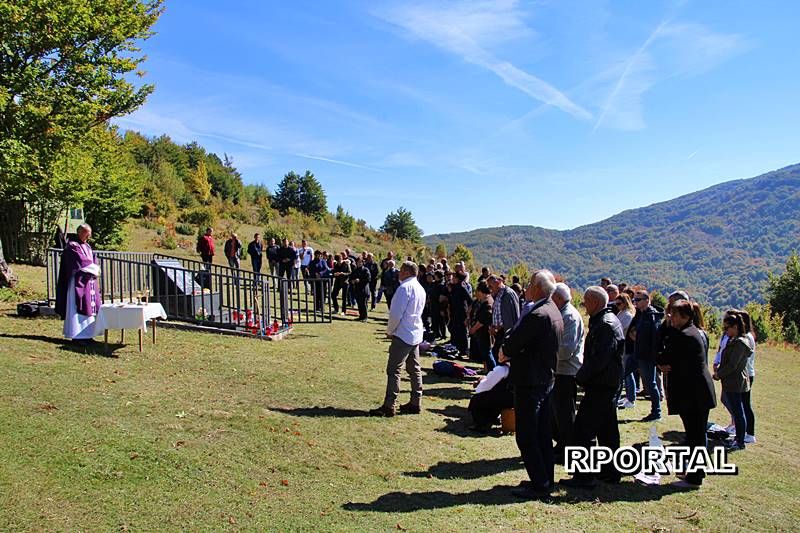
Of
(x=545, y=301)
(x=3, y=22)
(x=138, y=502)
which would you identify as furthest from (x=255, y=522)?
(x=3, y=22)

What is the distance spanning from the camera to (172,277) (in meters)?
12.2

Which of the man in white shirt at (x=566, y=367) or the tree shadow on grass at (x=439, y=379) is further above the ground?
the man in white shirt at (x=566, y=367)

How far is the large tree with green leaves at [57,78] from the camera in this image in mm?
13016

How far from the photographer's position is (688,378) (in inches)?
224

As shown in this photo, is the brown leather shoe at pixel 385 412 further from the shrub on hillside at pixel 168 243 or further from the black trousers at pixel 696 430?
the shrub on hillside at pixel 168 243

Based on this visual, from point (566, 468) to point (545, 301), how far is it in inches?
80.4

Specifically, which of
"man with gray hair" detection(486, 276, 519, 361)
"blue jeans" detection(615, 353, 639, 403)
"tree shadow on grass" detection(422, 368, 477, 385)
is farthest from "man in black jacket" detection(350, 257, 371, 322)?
"blue jeans" detection(615, 353, 639, 403)

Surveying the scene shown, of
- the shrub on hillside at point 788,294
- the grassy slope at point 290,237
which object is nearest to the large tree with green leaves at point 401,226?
the grassy slope at point 290,237

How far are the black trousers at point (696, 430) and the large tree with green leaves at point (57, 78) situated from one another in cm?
1446

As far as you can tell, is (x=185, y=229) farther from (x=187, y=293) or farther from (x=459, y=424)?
(x=459, y=424)

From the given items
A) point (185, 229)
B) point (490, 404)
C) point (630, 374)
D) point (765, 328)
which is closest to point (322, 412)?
point (490, 404)

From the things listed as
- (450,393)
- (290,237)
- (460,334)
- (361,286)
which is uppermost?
(290,237)

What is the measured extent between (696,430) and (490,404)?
2497mm

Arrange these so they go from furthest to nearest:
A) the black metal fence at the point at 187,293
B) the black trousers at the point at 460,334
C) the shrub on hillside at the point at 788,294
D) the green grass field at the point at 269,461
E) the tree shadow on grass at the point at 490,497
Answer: the shrub on hillside at the point at 788,294 → the black trousers at the point at 460,334 → the black metal fence at the point at 187,293 → the tree shadow on grass at the point at 490,497 → the green grass field at the point at 269,461
